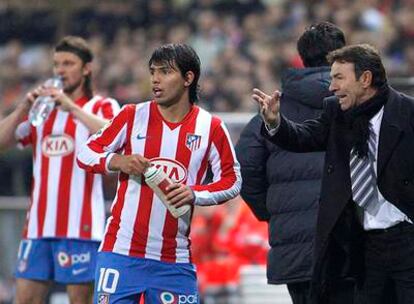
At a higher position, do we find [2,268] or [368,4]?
[368,4]

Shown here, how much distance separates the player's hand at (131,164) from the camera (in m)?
7.68

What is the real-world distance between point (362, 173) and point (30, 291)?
303 centimetres

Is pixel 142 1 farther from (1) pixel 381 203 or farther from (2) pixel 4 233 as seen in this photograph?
(1) pixel 381 203

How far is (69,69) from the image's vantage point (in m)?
9.88

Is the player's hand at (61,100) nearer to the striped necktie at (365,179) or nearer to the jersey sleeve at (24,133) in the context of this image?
the jersey sleeve at (24,133)

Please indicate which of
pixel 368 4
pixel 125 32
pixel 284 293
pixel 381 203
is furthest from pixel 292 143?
pixel 125 32

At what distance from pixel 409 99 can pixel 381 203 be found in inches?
23.0

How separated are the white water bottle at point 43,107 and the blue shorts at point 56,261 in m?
0.84

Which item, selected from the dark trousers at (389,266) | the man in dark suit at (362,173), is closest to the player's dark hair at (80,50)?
the man in dark suit at (362,173)

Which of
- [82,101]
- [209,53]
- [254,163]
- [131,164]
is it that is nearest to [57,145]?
[82,101]

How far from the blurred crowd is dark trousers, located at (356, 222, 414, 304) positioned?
812 cm

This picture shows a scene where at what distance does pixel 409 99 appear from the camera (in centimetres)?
769

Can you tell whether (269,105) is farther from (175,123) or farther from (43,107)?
(43,107)

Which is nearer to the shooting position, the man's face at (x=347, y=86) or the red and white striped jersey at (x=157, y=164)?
the man's face at (x=347, y=86)
